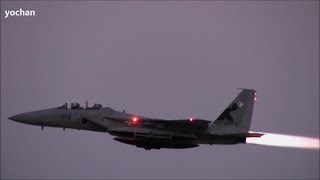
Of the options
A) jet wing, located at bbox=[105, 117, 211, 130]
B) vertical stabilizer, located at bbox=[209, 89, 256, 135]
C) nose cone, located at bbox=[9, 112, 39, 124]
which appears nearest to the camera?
jet wing, located at bbox=[105, 117, 211, 130]

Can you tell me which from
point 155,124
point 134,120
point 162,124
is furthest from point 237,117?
point 134,120

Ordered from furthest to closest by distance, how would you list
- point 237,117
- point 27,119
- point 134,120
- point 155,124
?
1. point 27,119
2. point 237,117
3. point 134,120
4. point 155,124

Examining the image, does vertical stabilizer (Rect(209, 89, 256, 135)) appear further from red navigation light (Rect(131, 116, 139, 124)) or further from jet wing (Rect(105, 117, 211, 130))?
red navigation light (Rect(131, 116, 139, 124))

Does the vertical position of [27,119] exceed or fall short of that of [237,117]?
it exceeds it

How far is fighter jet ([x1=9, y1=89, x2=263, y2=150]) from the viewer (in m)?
40.8

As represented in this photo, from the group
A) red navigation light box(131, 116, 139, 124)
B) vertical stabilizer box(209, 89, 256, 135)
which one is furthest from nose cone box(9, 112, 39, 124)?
vertical stabilizer box(209, 89, 256, 135)

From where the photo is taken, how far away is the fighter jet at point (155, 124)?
134 ft

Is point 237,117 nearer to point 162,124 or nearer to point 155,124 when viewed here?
point 162,124

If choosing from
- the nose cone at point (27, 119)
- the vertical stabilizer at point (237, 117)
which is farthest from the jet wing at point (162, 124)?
the nose cone at point (27, 119)

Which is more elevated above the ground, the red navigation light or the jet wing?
the red navigation light

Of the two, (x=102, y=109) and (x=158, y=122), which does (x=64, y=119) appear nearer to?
(x=102, y=109)

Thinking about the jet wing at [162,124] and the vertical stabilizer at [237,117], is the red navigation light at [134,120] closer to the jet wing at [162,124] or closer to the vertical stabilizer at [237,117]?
the jet wing at [162,124]

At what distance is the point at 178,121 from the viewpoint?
40.3 meters

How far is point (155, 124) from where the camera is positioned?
41031mm
